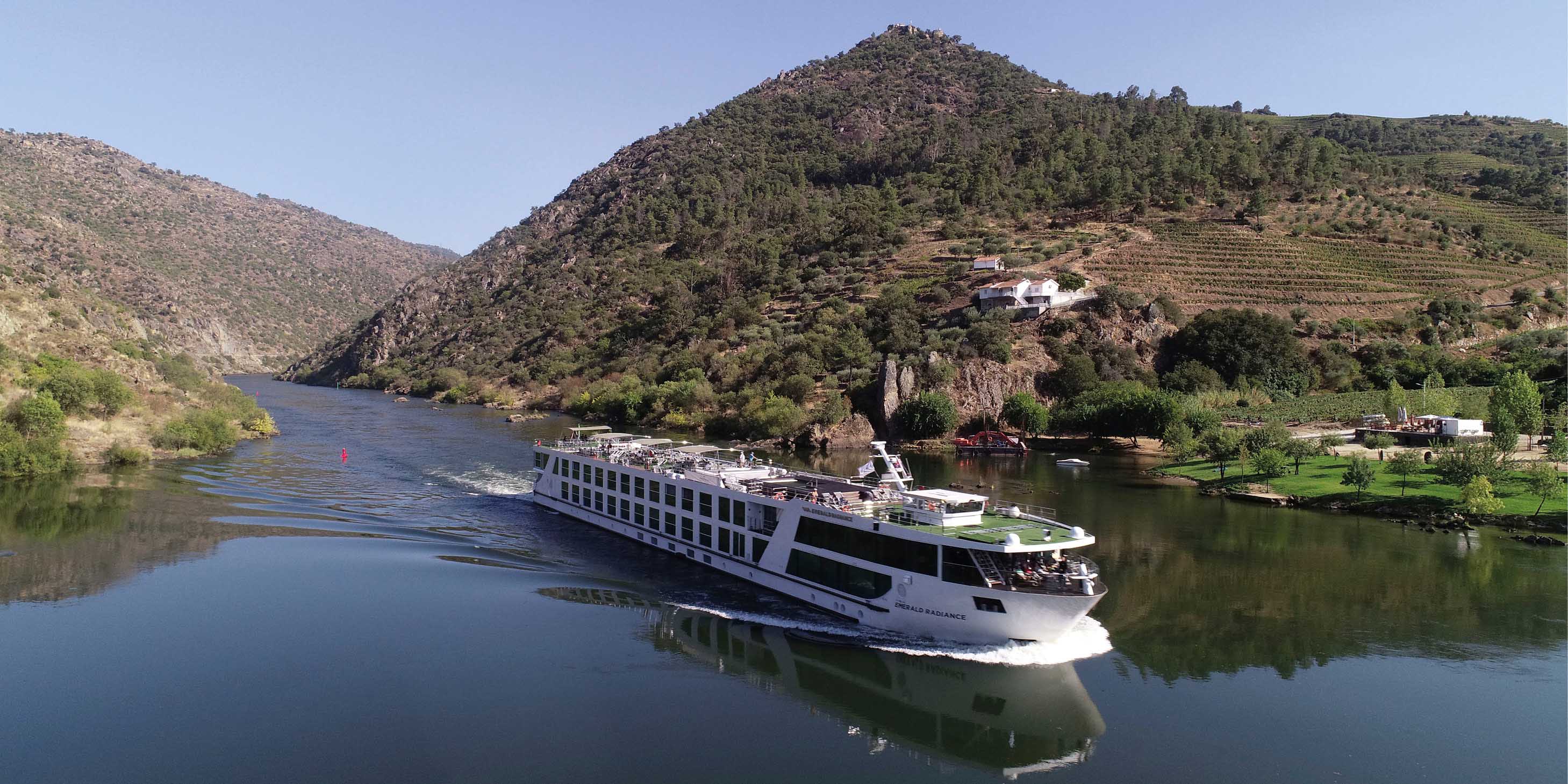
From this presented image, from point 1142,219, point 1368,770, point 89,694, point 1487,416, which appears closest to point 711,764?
point 1368,770

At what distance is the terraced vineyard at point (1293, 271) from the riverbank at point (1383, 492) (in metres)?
42.0

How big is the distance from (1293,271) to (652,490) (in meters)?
87.5

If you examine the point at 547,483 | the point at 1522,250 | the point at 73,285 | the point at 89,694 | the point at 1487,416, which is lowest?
the point at 89,694

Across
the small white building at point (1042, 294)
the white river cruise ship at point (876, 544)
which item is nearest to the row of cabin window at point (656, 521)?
the white river cruise ship at point (876, 544)

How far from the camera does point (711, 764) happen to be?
1844 centimetres

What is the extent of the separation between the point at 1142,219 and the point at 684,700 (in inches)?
4201

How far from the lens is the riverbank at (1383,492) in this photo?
40.7 metres

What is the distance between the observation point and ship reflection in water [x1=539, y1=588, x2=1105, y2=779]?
1970 centimetres

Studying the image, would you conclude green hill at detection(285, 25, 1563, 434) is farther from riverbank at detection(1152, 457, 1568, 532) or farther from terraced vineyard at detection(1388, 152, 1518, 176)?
riverbank at detection(1152, 457, 1568, 532)

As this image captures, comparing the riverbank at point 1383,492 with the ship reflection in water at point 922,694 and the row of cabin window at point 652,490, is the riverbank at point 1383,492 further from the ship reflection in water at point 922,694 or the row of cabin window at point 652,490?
the row of cabin window at point 652,490

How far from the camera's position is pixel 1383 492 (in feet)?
147

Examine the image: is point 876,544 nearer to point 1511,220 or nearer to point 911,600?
point 911,600

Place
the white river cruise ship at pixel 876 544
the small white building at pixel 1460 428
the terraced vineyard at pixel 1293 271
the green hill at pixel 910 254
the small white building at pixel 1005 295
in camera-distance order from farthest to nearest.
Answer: the terraced vineyard at pixel 1293 271 < the small white building at pixel 1005 295 < the green hill at pixel 910 254 < the small white building at pixel 1460 428 < the white river cruise ship at pixel 876 544

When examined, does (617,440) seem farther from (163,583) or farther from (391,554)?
(163,583)
